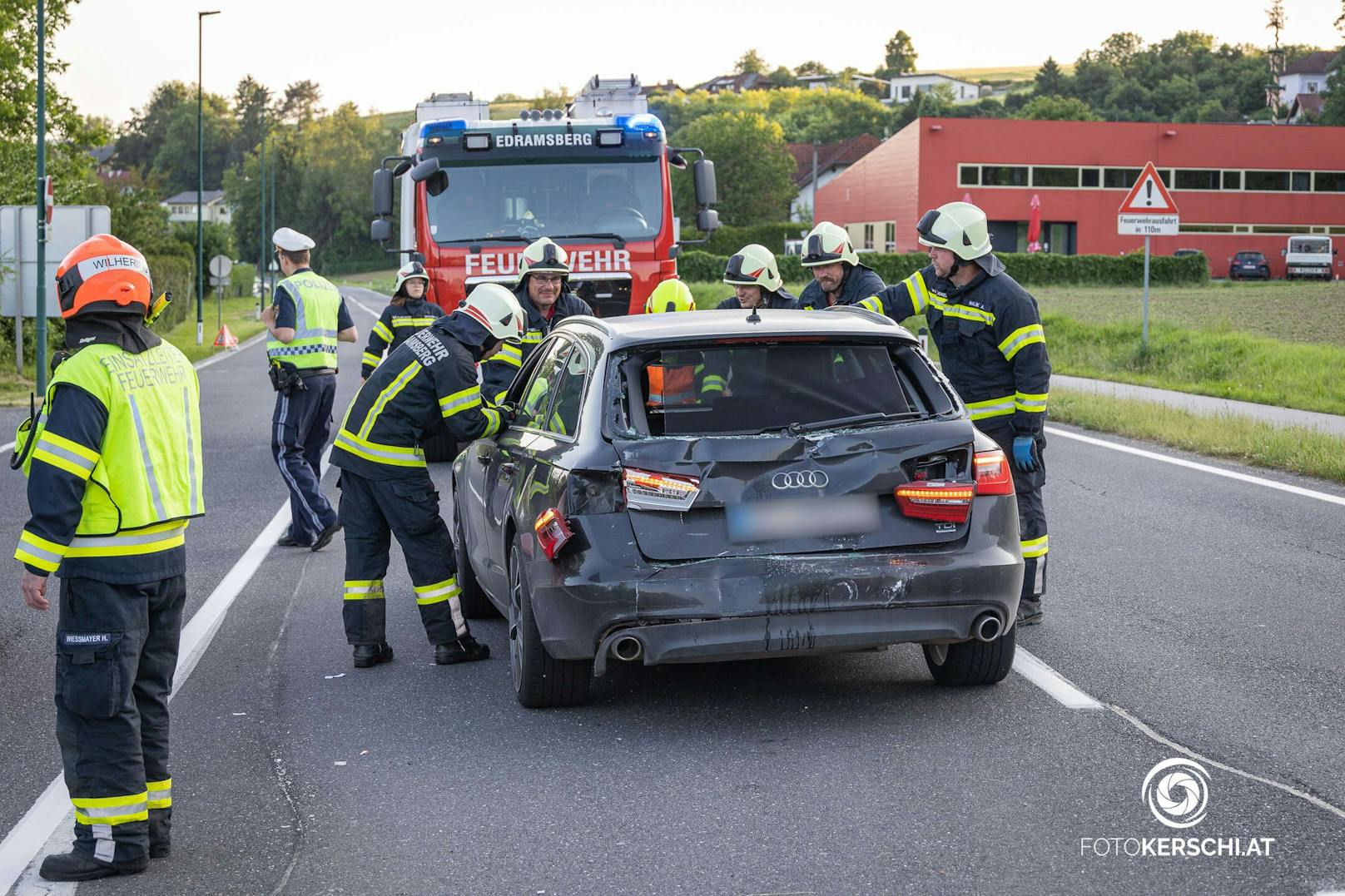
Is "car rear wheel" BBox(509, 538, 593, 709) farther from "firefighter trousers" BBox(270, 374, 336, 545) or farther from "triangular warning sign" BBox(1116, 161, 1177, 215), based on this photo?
"triangular warning sign" BBox(1116, 161, 1177, 215)

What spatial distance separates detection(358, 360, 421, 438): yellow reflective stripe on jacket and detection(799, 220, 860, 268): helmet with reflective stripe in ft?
9.68

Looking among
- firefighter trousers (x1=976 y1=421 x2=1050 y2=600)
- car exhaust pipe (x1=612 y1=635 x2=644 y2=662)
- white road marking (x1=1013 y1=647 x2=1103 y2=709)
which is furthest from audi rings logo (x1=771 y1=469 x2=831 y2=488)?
firefighter trousers (x1=976 y1=421 x2=1050 y2=600)

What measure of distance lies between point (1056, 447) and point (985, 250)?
7.99m

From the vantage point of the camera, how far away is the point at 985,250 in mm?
7477

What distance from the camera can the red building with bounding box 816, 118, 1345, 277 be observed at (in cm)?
7125

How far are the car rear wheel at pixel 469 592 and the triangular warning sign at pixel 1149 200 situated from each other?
1563cm

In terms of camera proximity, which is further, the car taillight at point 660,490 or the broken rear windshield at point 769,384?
the broken rear windshield at point 769,384

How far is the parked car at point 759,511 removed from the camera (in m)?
5.62

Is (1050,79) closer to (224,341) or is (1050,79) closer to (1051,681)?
(224,341)

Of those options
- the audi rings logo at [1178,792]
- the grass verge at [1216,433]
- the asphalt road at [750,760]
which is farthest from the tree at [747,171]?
→ the audi rings logo at [1178,792]

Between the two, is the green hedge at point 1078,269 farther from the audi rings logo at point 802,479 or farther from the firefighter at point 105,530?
the firefighter at point 105,530

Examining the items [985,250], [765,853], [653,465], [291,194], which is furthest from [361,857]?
[291,194]

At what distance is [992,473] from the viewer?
5930mm

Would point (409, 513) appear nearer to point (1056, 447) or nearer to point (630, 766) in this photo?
point (630, 766)
